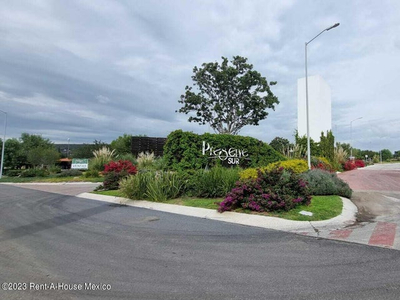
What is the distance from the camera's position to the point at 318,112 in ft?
96.2

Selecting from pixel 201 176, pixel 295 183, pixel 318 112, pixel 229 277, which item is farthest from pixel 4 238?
pixel 318 112

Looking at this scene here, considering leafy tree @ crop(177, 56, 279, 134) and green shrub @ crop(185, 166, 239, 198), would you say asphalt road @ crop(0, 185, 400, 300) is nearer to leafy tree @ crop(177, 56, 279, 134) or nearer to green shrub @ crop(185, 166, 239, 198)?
green shrub @ crop(185, 166, 239, 198)

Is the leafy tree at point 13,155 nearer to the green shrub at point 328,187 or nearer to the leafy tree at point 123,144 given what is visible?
the leafy tree at point 123,144

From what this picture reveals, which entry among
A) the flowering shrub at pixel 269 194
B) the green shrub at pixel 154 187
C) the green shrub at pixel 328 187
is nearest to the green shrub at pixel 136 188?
the green shrub at pixel 154 187

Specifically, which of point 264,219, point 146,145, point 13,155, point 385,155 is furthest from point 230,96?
point 385,155

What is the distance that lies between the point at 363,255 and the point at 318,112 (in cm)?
2824

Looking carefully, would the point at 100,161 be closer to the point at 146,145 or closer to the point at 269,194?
the point at 146,145

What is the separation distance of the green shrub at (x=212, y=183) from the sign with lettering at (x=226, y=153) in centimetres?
325

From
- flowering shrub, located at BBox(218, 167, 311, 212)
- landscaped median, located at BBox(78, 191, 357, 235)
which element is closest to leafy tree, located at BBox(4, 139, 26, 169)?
landscaped median, located at BBox(78, 191, 357, 235)

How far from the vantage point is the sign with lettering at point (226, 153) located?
13750mm

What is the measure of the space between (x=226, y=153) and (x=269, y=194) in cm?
673

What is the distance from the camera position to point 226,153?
14.1m

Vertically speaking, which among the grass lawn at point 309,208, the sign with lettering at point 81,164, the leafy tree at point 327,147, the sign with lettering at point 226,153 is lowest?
the grass lawn at point 309,208

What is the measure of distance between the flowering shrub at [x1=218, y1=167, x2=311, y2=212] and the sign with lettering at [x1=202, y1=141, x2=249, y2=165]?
547 centimetres
